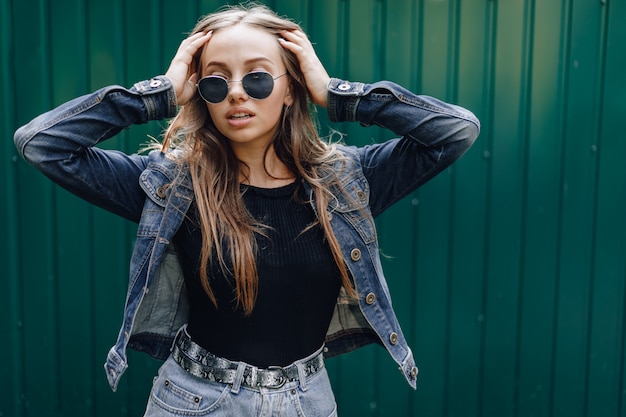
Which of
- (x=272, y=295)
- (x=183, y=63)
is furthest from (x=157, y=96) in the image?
(x=272, y=295)

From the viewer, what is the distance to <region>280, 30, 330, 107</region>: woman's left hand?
210 centimetres

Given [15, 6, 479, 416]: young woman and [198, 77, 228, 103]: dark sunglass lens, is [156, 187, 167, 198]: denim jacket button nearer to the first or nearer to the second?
[15, 6, 479, 416]: young woman

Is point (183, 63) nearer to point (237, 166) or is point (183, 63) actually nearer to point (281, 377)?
point (237, 166)

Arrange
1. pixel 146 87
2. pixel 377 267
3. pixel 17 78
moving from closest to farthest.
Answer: pixel 146 87
pixel 377 267
pixel 17 78

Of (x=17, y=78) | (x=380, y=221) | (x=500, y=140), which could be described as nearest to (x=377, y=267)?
(x=380, y=221)

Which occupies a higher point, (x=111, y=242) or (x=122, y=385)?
(x=111, y=242)

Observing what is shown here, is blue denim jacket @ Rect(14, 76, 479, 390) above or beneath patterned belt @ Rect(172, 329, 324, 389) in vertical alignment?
above

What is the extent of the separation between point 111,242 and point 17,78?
0.91m

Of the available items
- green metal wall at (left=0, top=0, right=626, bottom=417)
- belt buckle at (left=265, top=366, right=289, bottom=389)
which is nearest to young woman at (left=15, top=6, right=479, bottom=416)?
belt buckle at (left=265, top=366, right=289, bottom=389)

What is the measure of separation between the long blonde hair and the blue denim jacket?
0.15 feet

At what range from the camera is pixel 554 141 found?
334cm

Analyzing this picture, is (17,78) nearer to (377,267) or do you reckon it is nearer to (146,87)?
(146,87)

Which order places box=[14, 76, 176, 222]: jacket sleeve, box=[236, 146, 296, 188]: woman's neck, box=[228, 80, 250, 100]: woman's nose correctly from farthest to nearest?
box=[236, 146, 296, 188]: woman's neck < box=[228, 80, 250, 100]: woman's nose < box=[14, 76, 176, 222]: jacket sleeve

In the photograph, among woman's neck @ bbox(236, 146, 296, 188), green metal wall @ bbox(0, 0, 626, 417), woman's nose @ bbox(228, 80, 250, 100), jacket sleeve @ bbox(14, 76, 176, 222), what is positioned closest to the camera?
jacket sleeve @ bbox(14, 76, 176, 222)
